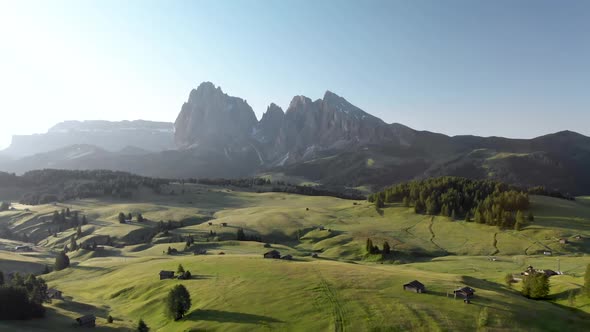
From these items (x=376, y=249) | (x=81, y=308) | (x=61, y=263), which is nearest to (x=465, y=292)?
(x=376, y=249)

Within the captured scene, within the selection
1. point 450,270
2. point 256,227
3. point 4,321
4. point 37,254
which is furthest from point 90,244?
point 450,270

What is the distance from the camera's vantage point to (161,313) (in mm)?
82562

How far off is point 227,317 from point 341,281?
25.3 meters

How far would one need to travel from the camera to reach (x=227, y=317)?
2876 inches

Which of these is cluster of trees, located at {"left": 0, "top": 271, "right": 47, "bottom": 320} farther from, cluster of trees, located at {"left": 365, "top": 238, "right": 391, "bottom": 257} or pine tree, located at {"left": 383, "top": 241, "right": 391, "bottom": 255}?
pine tree, located at {"left": 383, "top": 241, "right": 391, "bottom": 255}

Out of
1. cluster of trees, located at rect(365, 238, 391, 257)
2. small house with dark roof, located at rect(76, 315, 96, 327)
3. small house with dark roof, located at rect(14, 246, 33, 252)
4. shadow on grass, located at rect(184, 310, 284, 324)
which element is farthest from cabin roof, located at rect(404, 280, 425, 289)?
small house with dark roof, located at rect(14, 246, 33, 252)

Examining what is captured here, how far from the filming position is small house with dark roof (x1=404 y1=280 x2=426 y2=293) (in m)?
80.7

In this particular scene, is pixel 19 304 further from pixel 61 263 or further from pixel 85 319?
pixel 61 263

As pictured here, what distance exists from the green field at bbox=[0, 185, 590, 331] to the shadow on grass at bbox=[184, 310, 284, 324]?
0.19 metres

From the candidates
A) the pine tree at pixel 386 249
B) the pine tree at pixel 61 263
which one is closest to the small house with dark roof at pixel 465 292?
the pine tree at pixel 386 249

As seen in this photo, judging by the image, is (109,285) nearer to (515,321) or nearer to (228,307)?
(228,307)

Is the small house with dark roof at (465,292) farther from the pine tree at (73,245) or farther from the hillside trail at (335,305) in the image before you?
the pine tree at (73,245)

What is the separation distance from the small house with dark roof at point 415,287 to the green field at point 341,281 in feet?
6.33

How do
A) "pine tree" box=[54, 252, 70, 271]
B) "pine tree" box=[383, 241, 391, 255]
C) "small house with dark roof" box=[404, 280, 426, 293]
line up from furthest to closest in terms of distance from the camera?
1. "pine tree" box=[54, 252, 70, 271]
2. "pine tree" box=[383, 241, 391, 255]
3. "small house with dark roof" box=[404, 280, 426, 293]
